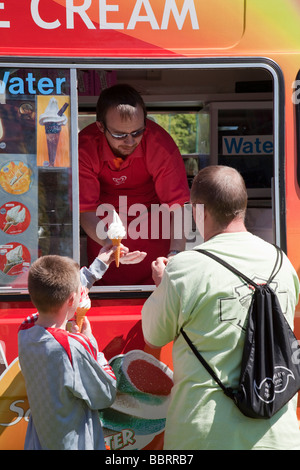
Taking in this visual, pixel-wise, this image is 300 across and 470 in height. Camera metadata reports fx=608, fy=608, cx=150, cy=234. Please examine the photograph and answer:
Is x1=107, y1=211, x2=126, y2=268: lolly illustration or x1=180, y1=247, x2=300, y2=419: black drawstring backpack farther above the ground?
x1=107, y1=211, x2=126, y2=268: lolly illustration

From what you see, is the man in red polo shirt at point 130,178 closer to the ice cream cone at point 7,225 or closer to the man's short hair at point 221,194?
the ice cream cone at point 7,225

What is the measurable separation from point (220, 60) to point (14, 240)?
133cm

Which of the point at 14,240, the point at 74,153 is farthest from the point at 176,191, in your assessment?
the point at 14,240

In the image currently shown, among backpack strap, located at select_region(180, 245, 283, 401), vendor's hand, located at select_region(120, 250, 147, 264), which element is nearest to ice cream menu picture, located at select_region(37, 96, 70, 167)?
vendor's hand, located at select_region(120, 250, 147, 264)

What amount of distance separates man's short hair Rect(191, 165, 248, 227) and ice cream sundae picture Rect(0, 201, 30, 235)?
961 mm

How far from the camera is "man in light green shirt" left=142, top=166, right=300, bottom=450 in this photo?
2268 mm

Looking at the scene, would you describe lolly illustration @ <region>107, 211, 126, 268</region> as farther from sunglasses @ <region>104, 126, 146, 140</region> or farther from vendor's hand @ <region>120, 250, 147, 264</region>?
sunglasses @ <region>104, 126, 146, 140</region>

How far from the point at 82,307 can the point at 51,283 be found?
0.30 m

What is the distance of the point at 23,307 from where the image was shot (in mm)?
2906

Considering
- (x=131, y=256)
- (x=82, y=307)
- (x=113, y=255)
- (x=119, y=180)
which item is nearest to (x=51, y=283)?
(x=82, y=307)

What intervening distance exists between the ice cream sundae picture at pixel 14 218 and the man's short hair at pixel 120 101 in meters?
0.72

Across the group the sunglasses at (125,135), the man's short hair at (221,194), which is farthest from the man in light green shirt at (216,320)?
the sunglasses at (125,135)

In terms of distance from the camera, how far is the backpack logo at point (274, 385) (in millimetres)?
2236
